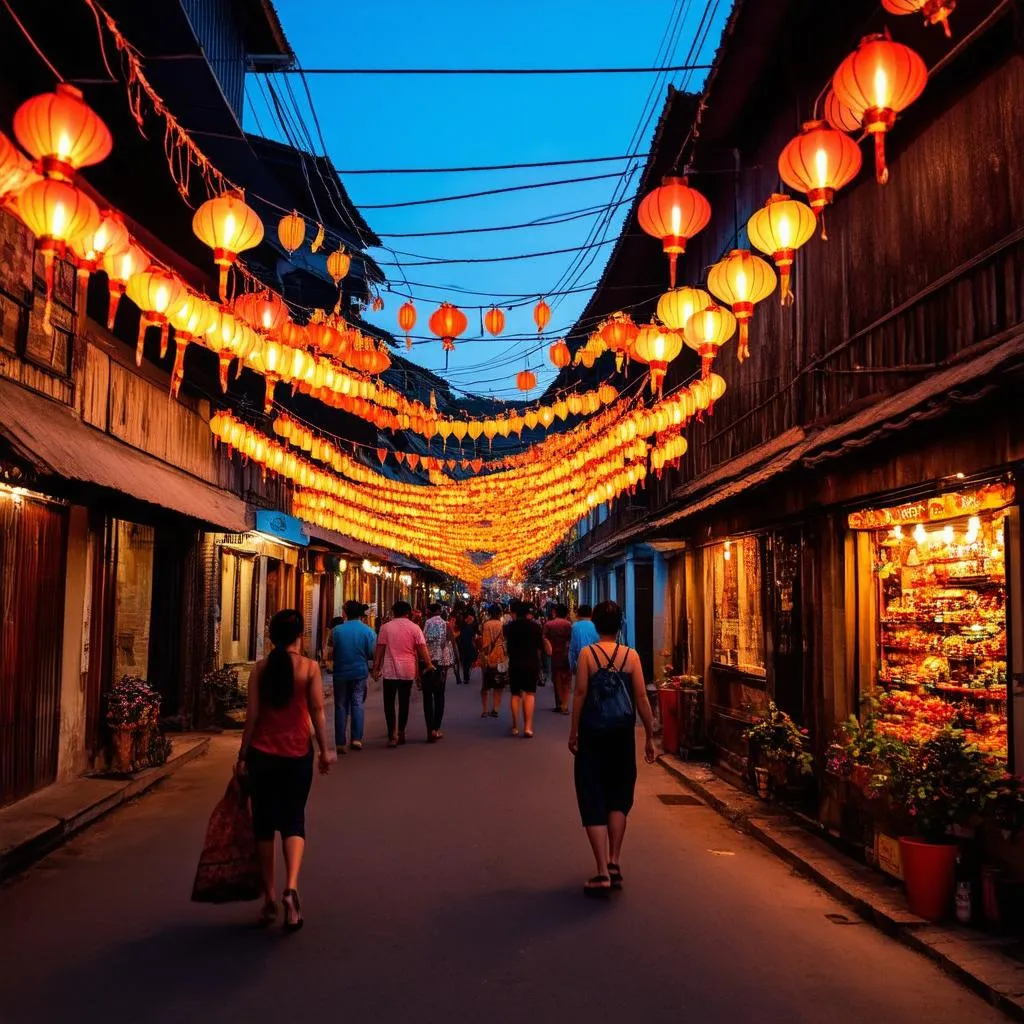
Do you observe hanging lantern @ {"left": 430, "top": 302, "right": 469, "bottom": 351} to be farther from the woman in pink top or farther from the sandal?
the sandal

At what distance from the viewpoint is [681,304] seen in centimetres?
1153

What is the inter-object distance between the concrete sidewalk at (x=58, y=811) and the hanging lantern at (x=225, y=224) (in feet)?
17.3

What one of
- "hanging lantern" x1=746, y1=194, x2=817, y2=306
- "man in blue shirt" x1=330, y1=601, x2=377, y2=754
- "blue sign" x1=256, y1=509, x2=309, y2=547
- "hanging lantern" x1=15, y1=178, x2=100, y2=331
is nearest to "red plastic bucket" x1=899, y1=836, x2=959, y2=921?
"hanging lantern" x1=746, y1=194, x2=817, y2=306

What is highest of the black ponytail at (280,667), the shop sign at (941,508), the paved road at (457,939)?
the shop sign at (941,508)

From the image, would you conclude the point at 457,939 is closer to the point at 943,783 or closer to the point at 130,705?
the point at 943,783

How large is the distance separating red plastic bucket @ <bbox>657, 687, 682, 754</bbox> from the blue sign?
1000 centimetres

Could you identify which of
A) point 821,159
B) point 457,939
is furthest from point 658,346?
point 457,939

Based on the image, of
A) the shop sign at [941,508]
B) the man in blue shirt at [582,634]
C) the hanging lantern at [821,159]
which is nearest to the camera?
the shop sign at [941,508]

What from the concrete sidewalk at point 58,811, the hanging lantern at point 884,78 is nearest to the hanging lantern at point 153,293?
the concrete sidewalk at point 58,811

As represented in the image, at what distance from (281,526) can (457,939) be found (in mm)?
16870

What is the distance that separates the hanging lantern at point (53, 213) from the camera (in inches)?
283

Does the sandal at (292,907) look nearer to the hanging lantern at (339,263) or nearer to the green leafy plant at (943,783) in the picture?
the green leafy plant at (943,783)

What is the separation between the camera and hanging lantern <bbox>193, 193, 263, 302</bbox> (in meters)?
8.93

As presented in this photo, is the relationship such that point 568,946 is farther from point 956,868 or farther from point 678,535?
point 678,535
